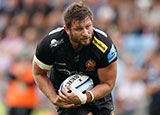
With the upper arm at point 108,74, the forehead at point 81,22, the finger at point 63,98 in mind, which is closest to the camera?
the forehead at point 81,22

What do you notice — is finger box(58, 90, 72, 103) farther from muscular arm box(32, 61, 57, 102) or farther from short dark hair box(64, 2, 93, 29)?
short dark hair box(64, 2, 93, 29)

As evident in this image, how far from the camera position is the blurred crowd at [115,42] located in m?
9.91

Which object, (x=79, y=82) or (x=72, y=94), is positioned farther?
(x=79, y=82)

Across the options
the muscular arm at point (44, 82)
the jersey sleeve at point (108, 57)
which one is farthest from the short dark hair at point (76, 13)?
the muscular arm at point (44, 82)

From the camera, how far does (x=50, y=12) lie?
1298 cm

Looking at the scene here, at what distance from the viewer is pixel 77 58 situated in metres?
5.62

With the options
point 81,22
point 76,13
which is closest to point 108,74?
point 81,22

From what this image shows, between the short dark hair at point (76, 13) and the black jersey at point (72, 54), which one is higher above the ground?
the short dark hair at point (76, 13)

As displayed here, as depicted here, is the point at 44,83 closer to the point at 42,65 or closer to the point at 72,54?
the point at 42,65

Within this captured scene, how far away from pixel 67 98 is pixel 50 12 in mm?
7784

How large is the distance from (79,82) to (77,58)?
0.94ft

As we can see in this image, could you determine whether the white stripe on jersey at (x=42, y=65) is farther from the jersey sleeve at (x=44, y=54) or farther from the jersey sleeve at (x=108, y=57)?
the jersey sleeve at (x=108, y=57)

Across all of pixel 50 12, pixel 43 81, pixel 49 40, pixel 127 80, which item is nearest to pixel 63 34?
pixel 49 40

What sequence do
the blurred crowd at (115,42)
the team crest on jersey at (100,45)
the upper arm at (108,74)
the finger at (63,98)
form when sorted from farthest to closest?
1. the blurred crowd at (115,42)
2. the upper arm at (108,74)
3. the team crest on jersey at (100,45)
4. the finger at (63,98)
